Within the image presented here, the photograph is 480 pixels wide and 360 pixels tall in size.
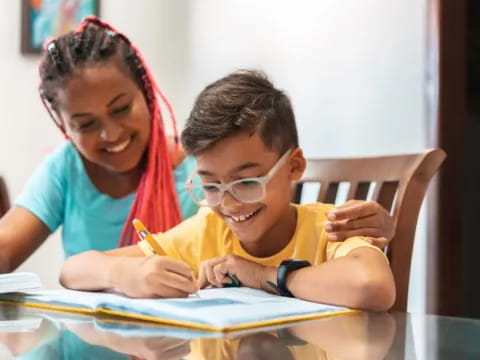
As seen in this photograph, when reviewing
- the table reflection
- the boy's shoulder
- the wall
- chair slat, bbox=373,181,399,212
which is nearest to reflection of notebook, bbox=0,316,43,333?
the table reflection

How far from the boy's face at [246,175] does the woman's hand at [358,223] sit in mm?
100

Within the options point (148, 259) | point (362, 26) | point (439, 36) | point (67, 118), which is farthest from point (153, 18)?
point (148, 259)

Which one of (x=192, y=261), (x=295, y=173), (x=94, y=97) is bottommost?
(x=192, y=261)

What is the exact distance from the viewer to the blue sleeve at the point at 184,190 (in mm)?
1746

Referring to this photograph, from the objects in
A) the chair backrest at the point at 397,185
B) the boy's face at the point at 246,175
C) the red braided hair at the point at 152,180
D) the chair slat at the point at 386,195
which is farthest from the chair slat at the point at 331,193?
the red braided hair at the point at 152,180

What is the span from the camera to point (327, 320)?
90cm

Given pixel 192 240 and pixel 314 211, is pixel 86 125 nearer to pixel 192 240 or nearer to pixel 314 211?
pixel 192 240

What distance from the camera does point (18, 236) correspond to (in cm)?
160

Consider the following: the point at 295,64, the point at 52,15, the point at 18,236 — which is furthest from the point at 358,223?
the point at 52,15

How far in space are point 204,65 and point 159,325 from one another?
2.24 m

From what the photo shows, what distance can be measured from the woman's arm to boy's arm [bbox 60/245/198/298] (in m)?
0.28

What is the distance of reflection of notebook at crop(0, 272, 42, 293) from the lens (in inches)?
43.6

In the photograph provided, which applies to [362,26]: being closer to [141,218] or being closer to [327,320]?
[141,218]

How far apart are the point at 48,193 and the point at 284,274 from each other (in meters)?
0.80
